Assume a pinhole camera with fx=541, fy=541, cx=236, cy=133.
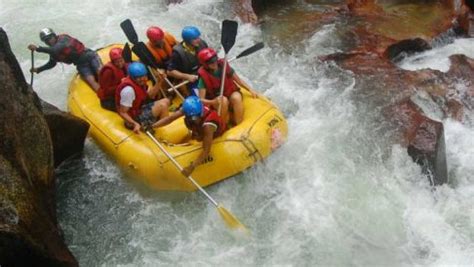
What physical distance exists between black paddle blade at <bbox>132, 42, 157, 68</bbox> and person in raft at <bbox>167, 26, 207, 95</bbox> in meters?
0.25

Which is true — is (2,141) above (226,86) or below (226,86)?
above

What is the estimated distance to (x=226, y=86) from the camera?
21.2ft

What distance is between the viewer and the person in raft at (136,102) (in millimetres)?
6367

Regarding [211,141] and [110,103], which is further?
[110,103]

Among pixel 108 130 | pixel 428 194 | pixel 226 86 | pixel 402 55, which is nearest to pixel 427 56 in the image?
pixel 402 55

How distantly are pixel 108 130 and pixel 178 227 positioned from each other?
1472mm

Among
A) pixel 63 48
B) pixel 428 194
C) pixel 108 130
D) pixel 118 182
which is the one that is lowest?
pixel 428 194

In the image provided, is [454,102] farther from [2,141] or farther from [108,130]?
[2,141]

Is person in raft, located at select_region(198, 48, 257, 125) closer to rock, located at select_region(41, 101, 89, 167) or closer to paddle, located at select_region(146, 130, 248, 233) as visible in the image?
paddle, located at select_region(146, 130, 248, 233)

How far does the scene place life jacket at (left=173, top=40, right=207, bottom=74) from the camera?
23.0 ft

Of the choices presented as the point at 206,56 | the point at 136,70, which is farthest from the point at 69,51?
the point at 206,56

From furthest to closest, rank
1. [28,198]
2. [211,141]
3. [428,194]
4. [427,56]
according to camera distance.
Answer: [427,56] < [428,194] < [211,141] < [28,198]

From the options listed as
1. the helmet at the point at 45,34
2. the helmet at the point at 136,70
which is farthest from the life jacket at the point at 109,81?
the helmet at the point at 45,34

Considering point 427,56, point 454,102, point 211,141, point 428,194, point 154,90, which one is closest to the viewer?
point 211,141
